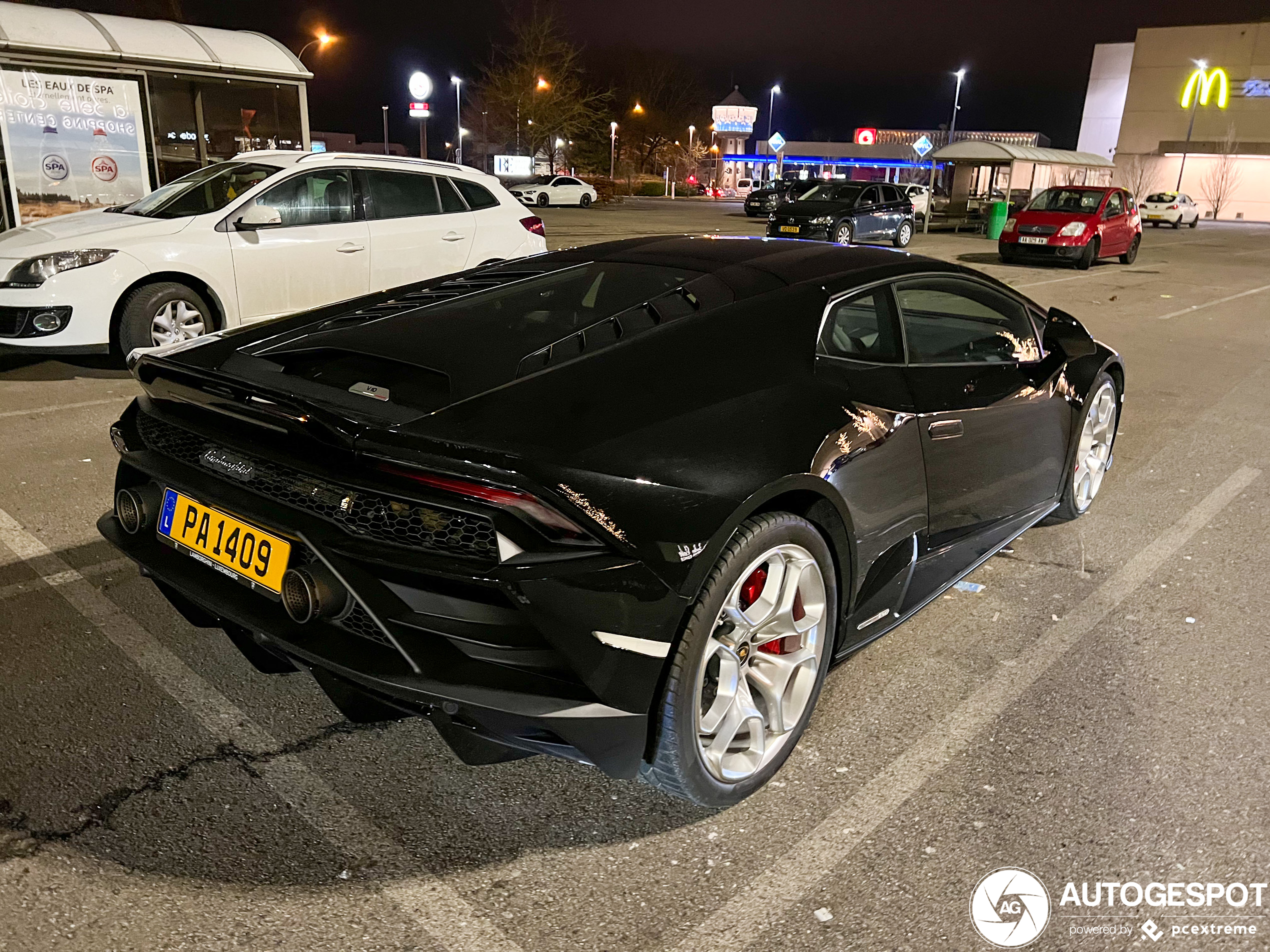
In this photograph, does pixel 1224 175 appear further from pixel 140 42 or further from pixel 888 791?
pixel 888 791

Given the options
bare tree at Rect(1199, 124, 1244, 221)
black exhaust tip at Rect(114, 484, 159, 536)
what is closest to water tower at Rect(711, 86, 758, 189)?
bare tree at Rect(1199, 124, 1244, 221)

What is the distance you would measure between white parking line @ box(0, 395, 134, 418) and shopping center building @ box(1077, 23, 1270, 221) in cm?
6158

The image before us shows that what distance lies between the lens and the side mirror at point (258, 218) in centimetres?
706

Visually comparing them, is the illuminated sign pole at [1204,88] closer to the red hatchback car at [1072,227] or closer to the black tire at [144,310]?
the red hatchback car at [1072,227]

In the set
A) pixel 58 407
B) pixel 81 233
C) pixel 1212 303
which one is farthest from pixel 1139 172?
pixel 58 407

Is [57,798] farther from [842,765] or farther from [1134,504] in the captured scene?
[1134,504]

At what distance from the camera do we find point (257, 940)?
6.69 feet

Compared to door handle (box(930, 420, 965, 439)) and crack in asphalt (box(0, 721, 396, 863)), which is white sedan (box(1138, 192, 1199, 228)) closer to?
door handle (box(930, 420, 965, 439))

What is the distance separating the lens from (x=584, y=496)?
84.4 inches

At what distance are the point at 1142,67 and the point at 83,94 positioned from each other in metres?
67.6

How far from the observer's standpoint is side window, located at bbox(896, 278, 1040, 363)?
11.4 feet

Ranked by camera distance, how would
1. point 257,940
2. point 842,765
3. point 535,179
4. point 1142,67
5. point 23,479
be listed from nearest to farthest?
point 257,940 → point 842,765 → point 23,479 → point 535,179 → point 1142,67

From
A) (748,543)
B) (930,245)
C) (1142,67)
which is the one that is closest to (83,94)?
(748,543)

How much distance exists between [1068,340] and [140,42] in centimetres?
1100
